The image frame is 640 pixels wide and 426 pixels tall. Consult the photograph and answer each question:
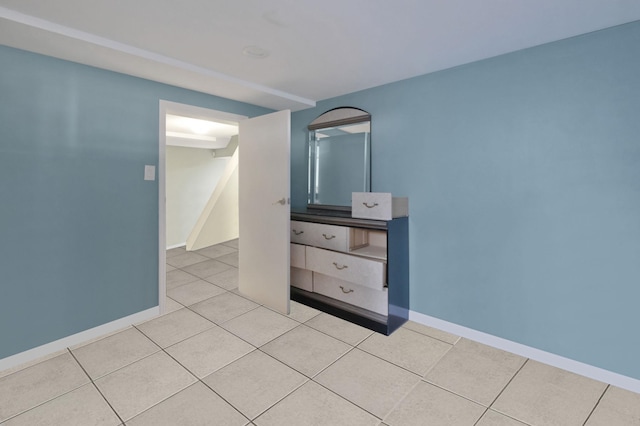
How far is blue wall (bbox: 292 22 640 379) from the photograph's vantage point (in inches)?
69.8

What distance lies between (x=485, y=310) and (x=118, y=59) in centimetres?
327

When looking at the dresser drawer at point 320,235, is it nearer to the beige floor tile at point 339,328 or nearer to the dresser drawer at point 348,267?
the dresser drawer at point 348,267

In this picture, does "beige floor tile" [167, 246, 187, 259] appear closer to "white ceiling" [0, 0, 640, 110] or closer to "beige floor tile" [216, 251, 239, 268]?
"beige floor tile" [216, 251, 239, 268]

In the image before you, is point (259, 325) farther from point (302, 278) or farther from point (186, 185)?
point (186, 185)

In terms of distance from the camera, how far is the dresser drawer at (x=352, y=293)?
8.08ft

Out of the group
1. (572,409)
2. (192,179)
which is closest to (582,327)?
(572,409)

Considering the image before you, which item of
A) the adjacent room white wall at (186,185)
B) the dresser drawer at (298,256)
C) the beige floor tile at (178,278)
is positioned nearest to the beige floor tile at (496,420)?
the dresser drawer at (298,256)

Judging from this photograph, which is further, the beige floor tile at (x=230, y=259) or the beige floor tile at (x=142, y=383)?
the beige floor tile at (x=230, y=259)

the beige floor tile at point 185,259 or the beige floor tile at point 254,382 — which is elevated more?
the beige floor tile at point 185,259

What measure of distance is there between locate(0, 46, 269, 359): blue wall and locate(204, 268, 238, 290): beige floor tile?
2.97 ft

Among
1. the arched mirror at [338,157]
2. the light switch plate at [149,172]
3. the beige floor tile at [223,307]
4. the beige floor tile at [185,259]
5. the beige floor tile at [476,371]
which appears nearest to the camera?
the beige floor tile at [476,371]

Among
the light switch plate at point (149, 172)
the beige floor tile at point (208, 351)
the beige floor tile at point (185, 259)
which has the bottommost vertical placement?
the beige floor tile at point (208, 351)

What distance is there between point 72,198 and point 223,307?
1.53 metres

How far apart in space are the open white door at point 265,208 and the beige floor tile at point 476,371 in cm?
139
